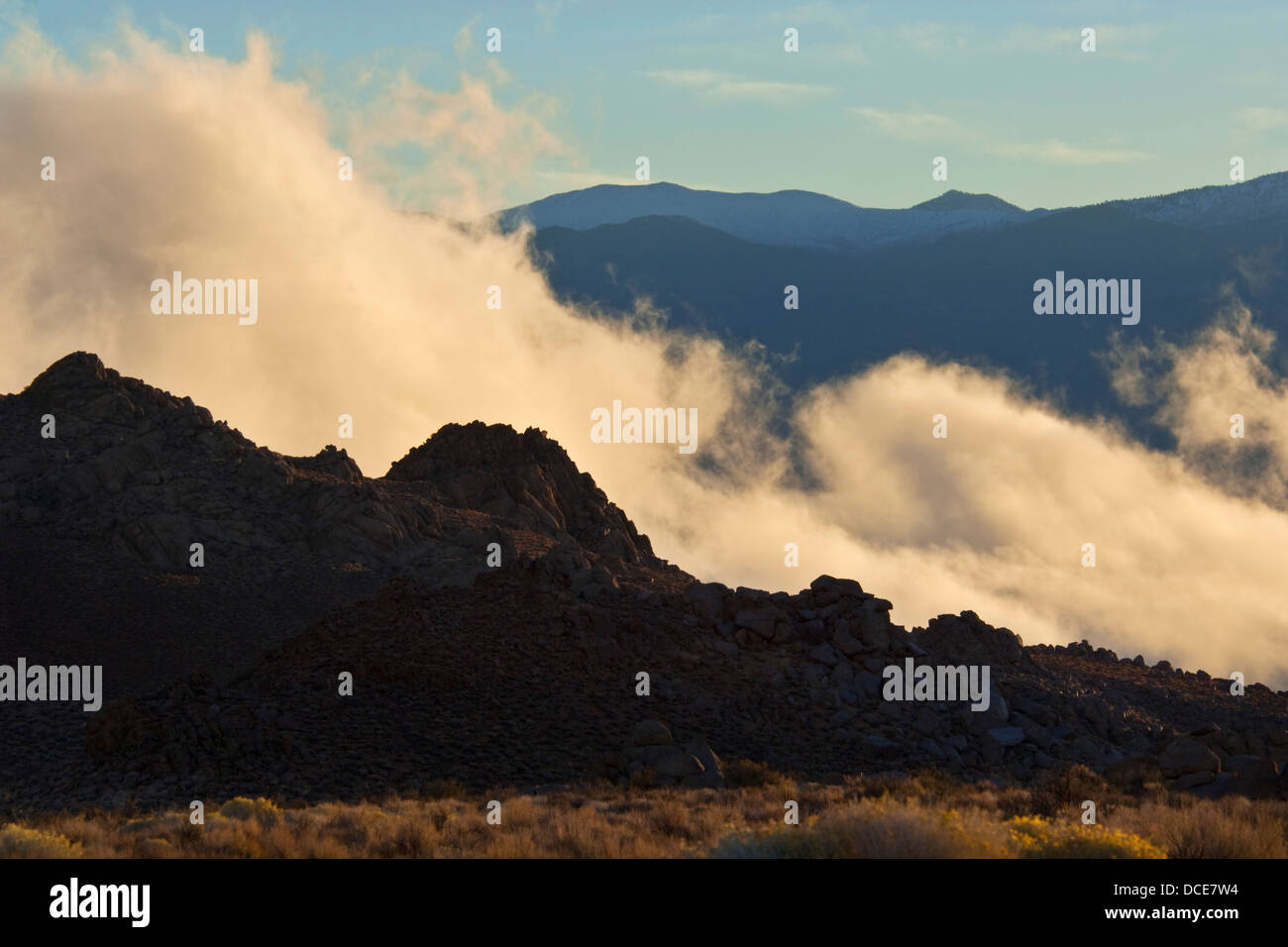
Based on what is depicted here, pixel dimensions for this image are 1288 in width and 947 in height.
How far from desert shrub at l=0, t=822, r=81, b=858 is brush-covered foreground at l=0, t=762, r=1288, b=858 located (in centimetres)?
3

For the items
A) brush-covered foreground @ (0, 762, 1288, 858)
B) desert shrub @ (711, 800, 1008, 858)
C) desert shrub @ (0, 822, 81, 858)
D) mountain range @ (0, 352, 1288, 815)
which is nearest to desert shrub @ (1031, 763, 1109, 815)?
brush-covered foreground @ (0, 762, 1288, 858)

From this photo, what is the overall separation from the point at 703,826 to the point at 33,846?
954 cm

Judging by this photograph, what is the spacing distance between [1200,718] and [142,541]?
41859 millimetres

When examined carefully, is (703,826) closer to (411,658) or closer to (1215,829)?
(1215,829)

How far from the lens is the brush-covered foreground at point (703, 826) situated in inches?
562

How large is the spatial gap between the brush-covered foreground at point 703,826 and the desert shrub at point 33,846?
0.03m

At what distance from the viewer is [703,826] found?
19.6 meters

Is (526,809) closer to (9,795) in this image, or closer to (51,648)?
(9,795)

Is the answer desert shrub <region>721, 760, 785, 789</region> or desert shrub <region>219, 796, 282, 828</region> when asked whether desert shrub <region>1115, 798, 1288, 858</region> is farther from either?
desert shrub <region>219, 796, 282, 828</region>

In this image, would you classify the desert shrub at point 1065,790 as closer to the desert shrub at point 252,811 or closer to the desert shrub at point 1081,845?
the desert shrub at point 1081,845

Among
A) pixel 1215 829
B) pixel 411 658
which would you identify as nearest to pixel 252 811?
pixel 411 658

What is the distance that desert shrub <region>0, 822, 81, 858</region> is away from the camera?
15352 millimetres

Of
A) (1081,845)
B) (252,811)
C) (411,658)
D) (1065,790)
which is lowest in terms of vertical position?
(1065,790)
